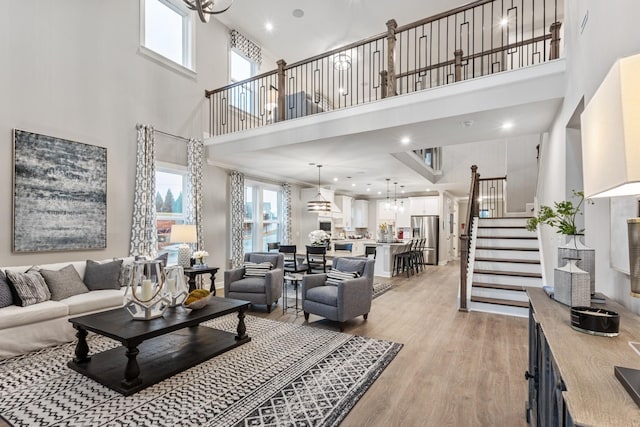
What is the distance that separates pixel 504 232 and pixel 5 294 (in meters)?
7.74

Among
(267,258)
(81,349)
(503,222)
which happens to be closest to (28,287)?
(81,349)

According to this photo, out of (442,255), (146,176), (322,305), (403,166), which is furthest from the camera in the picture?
(442,255)

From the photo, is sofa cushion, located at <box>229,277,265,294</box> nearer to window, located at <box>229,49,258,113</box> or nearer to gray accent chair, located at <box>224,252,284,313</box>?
gray accent chair, located at <box>224,252,284,313</box>

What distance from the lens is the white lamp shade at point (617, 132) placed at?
0.64 meters

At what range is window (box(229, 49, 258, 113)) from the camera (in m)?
7.22

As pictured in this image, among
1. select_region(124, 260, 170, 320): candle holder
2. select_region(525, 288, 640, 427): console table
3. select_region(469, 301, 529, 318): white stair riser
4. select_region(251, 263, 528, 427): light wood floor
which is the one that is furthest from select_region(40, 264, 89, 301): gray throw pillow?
select_region(469, 301, 529, 318): white stair riser

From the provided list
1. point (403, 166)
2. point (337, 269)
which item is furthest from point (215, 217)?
point (403, 166)

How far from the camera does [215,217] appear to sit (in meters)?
6.82

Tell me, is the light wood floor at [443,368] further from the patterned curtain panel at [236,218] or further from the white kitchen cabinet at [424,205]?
the white kitchen cabinet at [424,205]

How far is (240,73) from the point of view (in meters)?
7.81

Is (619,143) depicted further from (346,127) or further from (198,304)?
(346,127)

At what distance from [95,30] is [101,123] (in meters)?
1.40

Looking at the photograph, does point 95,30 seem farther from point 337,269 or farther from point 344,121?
point 337,269

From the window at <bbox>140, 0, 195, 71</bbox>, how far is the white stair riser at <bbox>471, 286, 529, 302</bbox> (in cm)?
666
